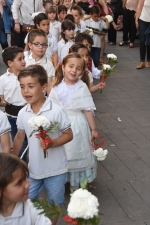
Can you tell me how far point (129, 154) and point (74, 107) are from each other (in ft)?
5.38

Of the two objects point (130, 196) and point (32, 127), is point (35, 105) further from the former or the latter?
point (130, 196)

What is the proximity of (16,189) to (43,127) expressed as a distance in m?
1.11

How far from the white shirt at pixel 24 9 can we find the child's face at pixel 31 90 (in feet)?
21.0

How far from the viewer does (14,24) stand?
10469 millimetres

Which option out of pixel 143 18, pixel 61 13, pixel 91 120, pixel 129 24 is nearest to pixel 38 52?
pixel 91 120

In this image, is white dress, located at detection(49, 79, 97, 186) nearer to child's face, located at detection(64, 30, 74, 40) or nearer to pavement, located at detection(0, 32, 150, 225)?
pavement, located at detection(0, 32, 150, 225)

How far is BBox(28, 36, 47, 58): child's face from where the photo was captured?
6281 millimetres

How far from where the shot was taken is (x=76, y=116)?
16.1 feet

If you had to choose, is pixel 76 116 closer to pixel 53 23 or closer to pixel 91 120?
pixel 91 120

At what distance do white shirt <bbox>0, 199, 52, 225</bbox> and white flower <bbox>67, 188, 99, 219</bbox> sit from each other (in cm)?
42

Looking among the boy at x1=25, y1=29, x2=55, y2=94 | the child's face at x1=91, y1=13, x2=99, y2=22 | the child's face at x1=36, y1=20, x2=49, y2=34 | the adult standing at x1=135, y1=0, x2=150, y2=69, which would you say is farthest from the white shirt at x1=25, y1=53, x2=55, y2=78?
the adult standing at x1=135, y1=0, x2=150, y2=69

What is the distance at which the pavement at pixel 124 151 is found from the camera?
4.77 meters

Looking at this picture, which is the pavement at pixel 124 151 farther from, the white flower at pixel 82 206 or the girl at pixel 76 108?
the white flower at pixel 82 206

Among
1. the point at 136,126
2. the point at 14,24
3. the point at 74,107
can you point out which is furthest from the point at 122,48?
the point at 74,107
